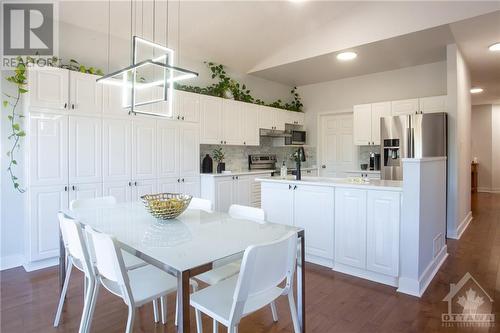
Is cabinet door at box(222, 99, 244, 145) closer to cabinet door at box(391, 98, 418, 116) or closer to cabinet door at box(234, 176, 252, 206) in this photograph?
cabinet door at box(234, 176, 252, 206)

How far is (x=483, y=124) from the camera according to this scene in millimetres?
8711

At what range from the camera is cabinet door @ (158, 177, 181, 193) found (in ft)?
12.9

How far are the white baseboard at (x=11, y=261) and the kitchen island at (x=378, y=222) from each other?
9.37 feet

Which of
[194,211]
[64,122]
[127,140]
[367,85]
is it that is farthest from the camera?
[367,85]

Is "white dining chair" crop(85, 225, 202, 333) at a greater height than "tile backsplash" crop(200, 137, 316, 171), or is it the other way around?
"tile backsplash" crop(200, 137, 316, 171)

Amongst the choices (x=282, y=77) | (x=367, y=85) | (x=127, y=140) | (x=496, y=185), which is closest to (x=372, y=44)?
(x=367, y=85)

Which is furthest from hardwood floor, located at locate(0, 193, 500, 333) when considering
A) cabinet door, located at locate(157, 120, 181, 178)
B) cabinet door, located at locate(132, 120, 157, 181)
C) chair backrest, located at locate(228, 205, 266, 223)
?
cabinet door, located at locate(157, 120, 181, 178)

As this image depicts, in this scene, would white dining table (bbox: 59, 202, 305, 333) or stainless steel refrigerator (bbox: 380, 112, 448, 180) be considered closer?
white dining table (bbox: 59, 202, 305, 333)

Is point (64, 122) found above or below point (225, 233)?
above

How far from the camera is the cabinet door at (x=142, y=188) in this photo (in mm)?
3657

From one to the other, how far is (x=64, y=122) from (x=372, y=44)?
396 cm

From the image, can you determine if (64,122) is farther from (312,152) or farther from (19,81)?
(312,152)

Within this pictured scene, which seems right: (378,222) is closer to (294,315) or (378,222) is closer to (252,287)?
(294,315)

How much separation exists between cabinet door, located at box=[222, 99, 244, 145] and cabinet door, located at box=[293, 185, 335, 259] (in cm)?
203
